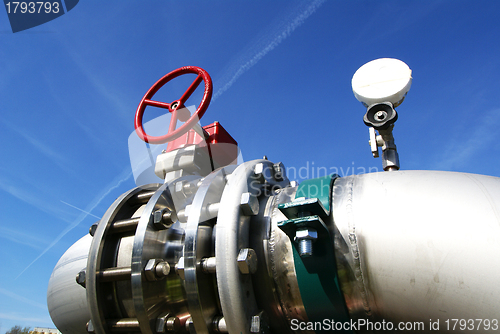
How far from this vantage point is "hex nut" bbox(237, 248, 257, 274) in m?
0.94

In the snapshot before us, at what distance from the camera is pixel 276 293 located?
3.33 ft

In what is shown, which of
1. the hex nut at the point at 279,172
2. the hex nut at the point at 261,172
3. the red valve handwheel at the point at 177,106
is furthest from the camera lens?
the red valve handwheel at the point at 177,106

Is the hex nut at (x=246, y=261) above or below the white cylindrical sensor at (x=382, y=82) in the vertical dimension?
below

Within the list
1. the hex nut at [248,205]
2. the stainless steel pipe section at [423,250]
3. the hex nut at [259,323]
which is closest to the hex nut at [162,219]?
the hex nut at [248,205]

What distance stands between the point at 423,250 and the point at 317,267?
0.28 meters

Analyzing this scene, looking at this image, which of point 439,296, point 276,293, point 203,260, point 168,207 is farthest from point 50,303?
point 439,296

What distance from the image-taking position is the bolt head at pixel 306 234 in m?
0.88

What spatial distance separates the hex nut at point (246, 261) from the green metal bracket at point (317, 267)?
128 mm

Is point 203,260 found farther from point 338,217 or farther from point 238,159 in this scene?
point 238,159

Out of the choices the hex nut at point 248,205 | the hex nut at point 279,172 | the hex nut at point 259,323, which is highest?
the hex nut at point 279,172

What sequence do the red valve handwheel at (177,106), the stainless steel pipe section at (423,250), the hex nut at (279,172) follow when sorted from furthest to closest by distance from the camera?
the red valve handwheel at (177,106) < the hex nut at (279,172) < the stainless steel pipe section at (423,250)

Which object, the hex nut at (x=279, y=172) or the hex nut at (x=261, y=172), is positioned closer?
the hex nut at (x=261, y=172)

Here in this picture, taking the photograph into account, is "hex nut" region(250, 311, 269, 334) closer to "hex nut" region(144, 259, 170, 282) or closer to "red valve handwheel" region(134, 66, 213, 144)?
"hex nut" region(144, 259, 170, 282)

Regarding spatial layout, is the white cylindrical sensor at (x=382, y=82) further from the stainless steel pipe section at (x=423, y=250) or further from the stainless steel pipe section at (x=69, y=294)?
the stainless steel pipe section at (x=69, y=294)
